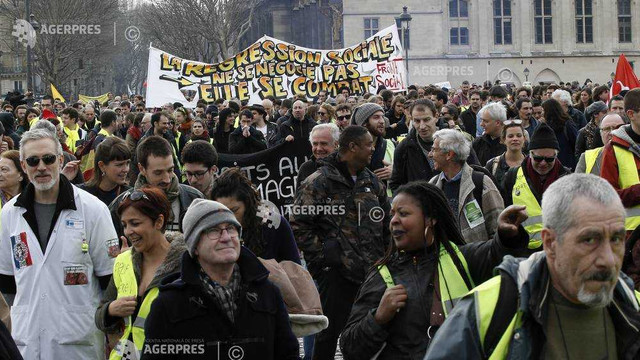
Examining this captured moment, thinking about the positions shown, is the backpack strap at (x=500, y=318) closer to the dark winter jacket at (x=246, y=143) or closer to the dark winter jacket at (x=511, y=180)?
the dark winter jacket at (x=511, y=180)

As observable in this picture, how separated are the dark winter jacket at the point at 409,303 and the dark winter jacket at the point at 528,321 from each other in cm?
132

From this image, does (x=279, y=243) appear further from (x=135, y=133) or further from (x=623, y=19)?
Result: (x=623, y=19)

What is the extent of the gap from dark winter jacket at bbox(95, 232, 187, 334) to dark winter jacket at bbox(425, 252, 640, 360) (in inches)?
84.5

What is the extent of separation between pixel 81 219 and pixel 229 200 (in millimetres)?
953

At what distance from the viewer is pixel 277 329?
5.18 meters

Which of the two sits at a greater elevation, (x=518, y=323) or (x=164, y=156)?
(x=164, y=156)

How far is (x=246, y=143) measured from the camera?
1598 centimetres

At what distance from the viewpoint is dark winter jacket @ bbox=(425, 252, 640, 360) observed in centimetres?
356

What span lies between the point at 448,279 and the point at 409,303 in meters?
0.20

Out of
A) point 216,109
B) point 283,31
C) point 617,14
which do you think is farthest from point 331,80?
point 283,31

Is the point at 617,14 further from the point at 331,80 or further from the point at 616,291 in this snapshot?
the point at 616,291

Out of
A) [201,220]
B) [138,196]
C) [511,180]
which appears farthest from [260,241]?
[511,180]

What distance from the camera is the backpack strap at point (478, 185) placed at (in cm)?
779

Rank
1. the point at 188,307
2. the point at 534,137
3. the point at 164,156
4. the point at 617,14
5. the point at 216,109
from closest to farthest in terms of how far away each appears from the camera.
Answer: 1. the point at 188,307
2. the point at 164,156
3. the point at 534,137
4. the point at 216,109
5. the point at 617,14
